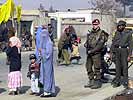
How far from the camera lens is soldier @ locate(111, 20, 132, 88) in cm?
1273

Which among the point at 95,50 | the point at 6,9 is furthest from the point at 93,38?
the point at 6,9

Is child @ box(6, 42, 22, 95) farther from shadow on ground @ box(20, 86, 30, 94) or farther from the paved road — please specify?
shadow on ground @ box(20, 86, 30, 94)

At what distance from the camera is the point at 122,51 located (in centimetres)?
1277

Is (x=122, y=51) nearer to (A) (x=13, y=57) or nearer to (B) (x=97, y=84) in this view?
(B) (x=97, y=84)

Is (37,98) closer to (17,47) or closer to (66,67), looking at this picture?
(17,47)

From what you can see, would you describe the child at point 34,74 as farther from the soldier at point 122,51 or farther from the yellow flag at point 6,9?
the yellow flag at point 6,9

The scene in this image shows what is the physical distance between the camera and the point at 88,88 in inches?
512

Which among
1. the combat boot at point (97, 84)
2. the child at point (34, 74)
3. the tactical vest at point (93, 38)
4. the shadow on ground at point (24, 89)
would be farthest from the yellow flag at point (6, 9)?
the child at point (34, 74)

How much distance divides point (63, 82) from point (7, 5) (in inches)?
350

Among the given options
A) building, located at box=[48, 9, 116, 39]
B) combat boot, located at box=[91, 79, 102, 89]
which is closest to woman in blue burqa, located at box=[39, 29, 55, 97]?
combat boot, located at box=[91, 79, 102, 89]

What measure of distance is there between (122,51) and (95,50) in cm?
73

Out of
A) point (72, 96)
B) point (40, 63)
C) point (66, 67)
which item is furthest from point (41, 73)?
point (66, 67)

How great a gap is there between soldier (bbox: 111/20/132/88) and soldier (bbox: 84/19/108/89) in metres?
0.38

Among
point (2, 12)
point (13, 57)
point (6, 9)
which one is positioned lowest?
point (13, 57)
